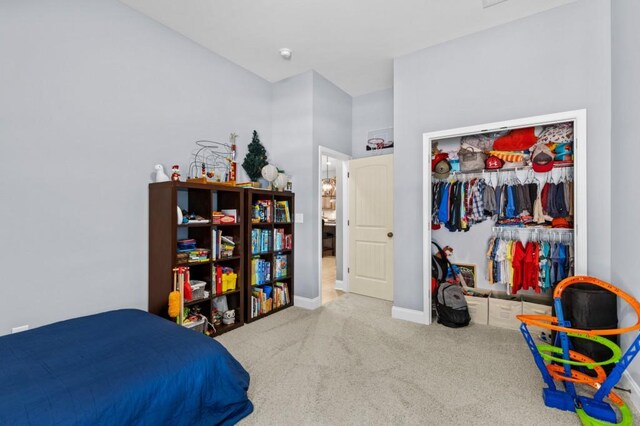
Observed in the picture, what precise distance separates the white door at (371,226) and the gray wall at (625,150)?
2304 mm

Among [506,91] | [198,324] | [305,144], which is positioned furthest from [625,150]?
[198,324]

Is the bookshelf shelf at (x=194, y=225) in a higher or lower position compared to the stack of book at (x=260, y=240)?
higher

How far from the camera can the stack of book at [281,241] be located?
3.80 meters

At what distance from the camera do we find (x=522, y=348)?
271 cm

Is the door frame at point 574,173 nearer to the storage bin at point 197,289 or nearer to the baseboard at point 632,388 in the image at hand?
the baseboard at point 632,388

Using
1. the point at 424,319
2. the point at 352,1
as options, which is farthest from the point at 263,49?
the point at 424,319

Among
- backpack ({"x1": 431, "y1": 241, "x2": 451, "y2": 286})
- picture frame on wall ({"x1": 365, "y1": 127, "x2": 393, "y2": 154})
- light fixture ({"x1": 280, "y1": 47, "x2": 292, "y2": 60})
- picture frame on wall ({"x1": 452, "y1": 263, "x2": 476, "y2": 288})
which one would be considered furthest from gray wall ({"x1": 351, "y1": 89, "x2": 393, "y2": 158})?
picture frame on wall ({"x1": 452, "y1": 263, "x2": 476, "y2": 288})

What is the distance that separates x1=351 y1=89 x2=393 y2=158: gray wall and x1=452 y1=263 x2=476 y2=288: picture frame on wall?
189 cm

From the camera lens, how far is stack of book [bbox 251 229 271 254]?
3.49 metres

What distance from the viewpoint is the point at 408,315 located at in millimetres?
3459

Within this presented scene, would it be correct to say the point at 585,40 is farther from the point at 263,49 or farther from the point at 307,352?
the point at 307,352

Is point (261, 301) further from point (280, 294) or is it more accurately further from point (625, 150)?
point (625, 150)

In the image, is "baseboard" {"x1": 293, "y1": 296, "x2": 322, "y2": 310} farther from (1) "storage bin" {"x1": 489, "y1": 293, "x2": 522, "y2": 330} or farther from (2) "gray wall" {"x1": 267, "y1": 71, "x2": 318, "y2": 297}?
(1) "storage bin" {"x1": 489, "y1": 293, "x2": 522, "y2": 330}

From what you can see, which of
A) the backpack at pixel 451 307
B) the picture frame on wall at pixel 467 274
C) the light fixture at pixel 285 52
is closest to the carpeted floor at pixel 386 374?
the backpack at pixel 451 307
